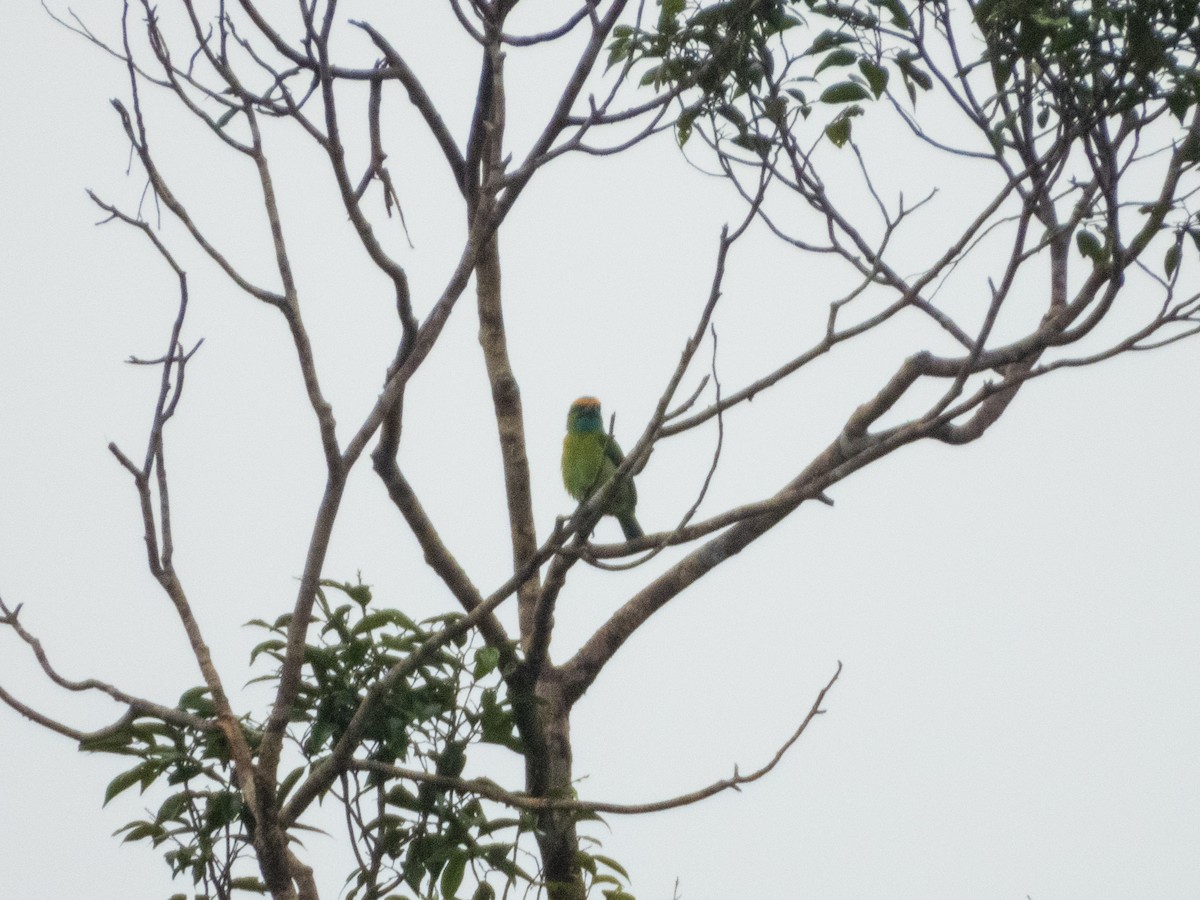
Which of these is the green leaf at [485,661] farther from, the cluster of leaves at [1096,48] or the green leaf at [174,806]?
the cluster of leaves at [1096,48]

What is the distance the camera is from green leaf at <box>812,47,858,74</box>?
3.26 meters

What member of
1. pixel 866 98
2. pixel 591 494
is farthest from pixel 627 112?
pixel 866 98

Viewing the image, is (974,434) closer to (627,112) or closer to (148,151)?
(627,112)

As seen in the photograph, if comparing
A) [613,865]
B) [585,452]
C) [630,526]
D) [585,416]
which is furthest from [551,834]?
[585,416]

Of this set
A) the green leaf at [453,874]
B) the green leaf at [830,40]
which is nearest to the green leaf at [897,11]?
the green leaf at [830,40]

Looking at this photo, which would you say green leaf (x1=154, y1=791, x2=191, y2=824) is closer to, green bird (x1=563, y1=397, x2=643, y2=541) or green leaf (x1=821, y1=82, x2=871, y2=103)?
green leaf (x1=821, y1=82, x2=871, y2=103)

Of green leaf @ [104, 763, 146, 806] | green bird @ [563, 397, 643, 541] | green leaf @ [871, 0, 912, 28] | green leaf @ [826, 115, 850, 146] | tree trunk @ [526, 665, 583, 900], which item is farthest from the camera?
green bird @ [563, 397, 643, 541]

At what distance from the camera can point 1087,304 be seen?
3.46m

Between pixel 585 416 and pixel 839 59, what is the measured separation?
3533mm

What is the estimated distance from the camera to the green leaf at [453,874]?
2.73 m

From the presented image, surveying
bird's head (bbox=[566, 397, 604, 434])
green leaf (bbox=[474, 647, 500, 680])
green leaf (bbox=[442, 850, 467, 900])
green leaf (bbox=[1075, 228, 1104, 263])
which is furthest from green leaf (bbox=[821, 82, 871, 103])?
bird's head (bbox=[566, 397, 604, 434])

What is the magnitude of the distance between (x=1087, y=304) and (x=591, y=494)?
1.69 metres

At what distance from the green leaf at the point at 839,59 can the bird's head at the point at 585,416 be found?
11.4 feet

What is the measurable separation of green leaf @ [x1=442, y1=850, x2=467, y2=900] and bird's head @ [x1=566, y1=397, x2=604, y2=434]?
3.98 m
